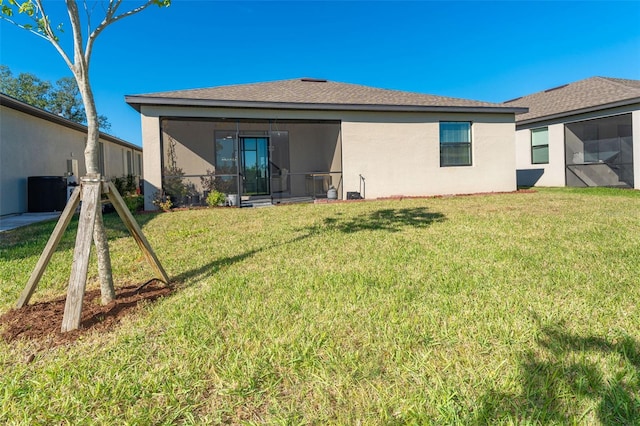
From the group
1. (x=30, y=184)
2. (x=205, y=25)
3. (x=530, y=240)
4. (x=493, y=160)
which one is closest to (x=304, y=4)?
(x=205, y=25)

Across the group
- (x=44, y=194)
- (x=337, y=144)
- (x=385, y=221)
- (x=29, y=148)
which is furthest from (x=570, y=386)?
(x=29, y=148)

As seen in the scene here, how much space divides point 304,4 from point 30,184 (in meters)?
13.1

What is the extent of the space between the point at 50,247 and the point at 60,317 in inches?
22.3

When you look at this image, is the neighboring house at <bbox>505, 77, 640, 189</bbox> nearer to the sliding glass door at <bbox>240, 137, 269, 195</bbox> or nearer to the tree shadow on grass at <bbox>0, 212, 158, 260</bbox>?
the sliding glass door at <bbox>240, 137, 269, 195</bbox>

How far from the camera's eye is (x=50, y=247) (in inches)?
106

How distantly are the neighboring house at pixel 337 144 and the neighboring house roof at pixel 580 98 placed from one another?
331 centimetres

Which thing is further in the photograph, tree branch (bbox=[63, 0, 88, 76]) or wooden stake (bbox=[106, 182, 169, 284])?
wooden stake (bbox=[106, 182, 169, 284])

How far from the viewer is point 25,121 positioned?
406 inches

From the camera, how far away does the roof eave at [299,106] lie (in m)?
9.41

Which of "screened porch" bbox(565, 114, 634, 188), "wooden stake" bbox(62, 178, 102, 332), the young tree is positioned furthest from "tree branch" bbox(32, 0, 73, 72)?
"screened porch" bbox(565, 114, 634, 188)

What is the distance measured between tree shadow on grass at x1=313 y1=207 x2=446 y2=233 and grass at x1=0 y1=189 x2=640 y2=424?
5.39ft

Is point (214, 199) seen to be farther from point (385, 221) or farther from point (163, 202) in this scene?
point (385, 221)

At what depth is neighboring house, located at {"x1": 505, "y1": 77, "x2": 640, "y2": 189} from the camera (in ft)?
41.8

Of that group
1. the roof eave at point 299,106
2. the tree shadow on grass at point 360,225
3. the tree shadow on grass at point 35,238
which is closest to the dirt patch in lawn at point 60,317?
the tree shadow on grass at point 360,225
